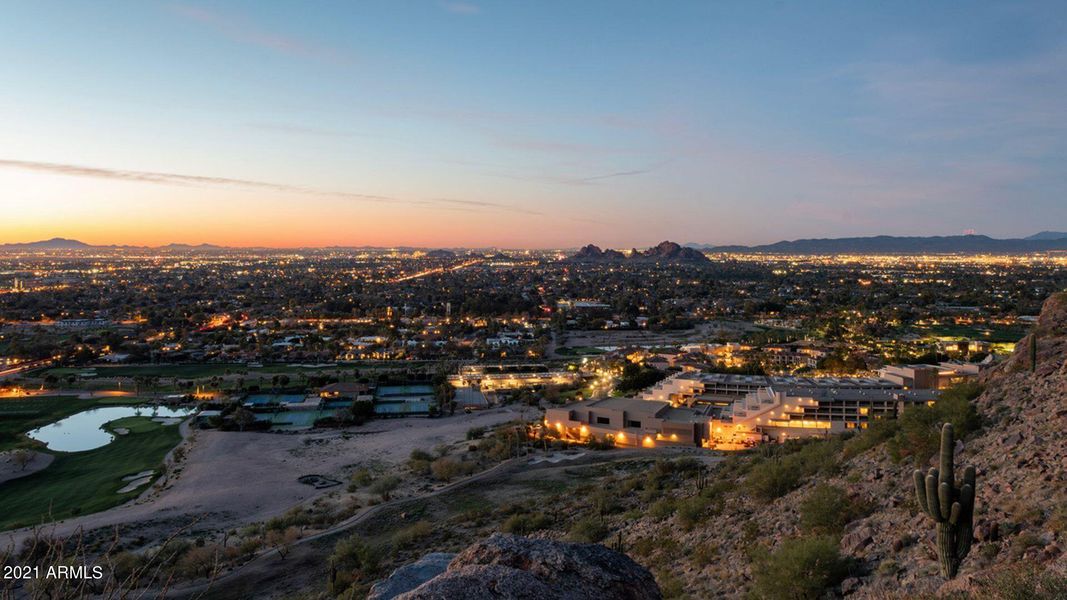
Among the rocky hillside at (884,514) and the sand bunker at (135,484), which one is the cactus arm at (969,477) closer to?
the rocky hillside at (884,514)

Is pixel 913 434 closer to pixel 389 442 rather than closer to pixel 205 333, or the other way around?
pixel 389 442

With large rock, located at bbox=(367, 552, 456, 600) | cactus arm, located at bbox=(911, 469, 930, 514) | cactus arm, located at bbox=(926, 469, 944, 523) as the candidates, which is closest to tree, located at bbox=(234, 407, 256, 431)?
large rock, located at bbox=(367, 552, 456, 600)

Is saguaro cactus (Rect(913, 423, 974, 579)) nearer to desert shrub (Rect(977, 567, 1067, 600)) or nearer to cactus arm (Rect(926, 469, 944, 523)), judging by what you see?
cactus arm (Rect(926, 469, 944, 523))

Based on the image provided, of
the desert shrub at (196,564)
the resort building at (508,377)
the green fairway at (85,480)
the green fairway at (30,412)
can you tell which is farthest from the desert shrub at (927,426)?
the green fairway at (30,412)

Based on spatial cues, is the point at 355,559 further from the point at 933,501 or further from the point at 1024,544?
the point at 1024,544

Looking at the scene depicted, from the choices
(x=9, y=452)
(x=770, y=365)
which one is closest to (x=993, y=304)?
(x=770, y=365)
